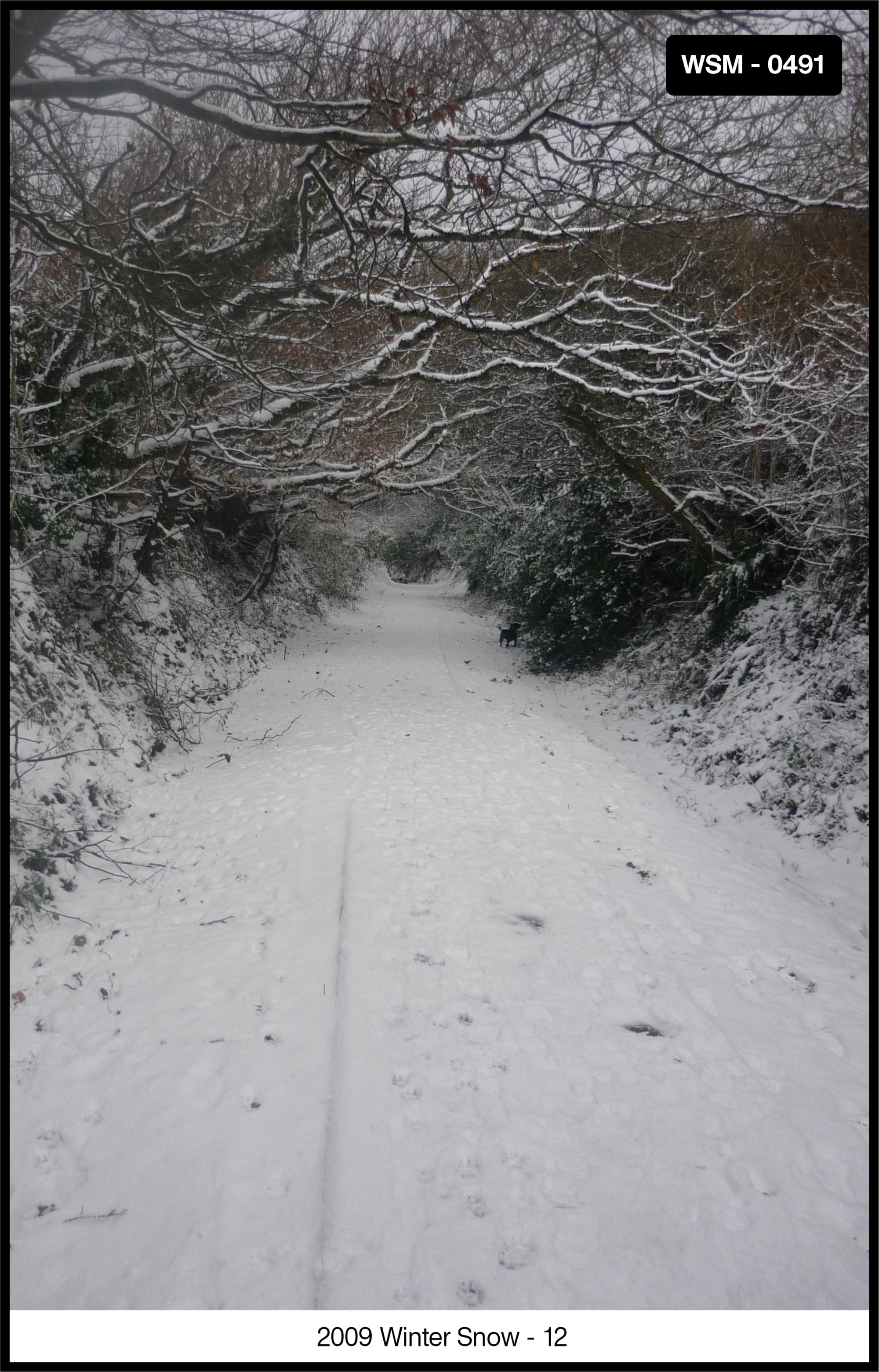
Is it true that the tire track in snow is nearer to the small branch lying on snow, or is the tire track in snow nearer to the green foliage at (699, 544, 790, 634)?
the small branch lying on snow

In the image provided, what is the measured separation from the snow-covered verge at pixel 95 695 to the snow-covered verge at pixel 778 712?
615 centimetres

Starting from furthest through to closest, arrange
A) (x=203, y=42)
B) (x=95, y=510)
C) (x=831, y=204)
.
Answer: (x=95, y=510), (x=831, y=204), (x=203, y=42)

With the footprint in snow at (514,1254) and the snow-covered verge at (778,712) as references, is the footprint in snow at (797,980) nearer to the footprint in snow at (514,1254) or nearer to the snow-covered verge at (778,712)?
the snow-covered verge at (778,712)

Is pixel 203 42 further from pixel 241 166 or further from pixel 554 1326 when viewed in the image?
pixel 554 1326

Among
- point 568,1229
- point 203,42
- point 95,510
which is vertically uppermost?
point 203,42

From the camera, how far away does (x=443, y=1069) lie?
294 cm

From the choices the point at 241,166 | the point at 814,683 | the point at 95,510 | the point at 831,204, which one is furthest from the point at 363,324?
the point at 814,683

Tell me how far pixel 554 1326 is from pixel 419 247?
16.3ft

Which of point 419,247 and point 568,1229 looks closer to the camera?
point 568,1229

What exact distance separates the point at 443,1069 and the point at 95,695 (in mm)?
5835

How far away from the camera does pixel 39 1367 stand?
5.54 feet

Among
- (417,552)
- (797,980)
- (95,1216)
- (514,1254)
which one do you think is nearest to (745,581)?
(797,980)

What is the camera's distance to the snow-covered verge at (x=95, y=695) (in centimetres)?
468

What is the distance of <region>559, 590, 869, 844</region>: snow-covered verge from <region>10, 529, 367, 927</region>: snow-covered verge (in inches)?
242
